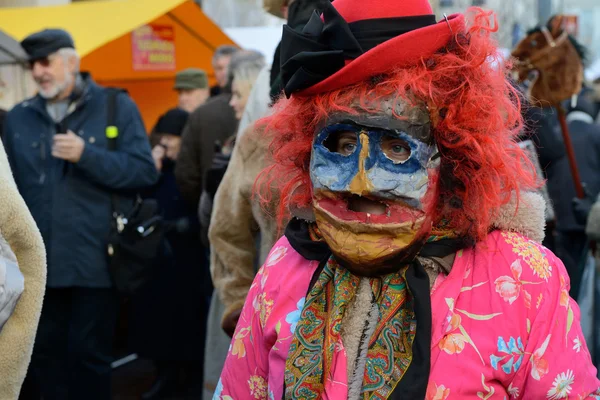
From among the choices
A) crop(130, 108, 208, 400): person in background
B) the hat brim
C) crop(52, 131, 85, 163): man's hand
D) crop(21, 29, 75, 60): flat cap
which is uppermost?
the hat brim

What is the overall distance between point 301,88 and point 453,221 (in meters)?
0.45

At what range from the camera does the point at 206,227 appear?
165 inches

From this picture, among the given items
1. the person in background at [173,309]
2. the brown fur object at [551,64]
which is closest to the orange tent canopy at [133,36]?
the person in background at [173,309]

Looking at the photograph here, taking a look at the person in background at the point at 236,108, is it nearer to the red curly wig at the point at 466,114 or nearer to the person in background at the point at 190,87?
the red curly wig at the point at 466,114

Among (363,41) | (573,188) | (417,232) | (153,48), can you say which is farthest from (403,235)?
(153,48)

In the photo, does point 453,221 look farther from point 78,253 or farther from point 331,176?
point 78,253

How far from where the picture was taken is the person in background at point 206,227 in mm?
3664

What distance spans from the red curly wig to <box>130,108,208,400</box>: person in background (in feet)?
12.3

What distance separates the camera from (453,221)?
191 centimetres

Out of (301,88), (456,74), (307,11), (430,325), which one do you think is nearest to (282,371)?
(430,325)

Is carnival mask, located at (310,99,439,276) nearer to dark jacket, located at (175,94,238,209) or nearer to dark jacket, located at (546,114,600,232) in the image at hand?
dark jacket, located at (546,114,600,232)

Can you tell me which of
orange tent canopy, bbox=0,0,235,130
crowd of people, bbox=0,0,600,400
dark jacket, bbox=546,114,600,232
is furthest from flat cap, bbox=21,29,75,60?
Answer: dark jacket, bbox=546,114,600,232

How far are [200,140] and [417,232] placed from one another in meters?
3.49

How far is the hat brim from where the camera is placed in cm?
179
